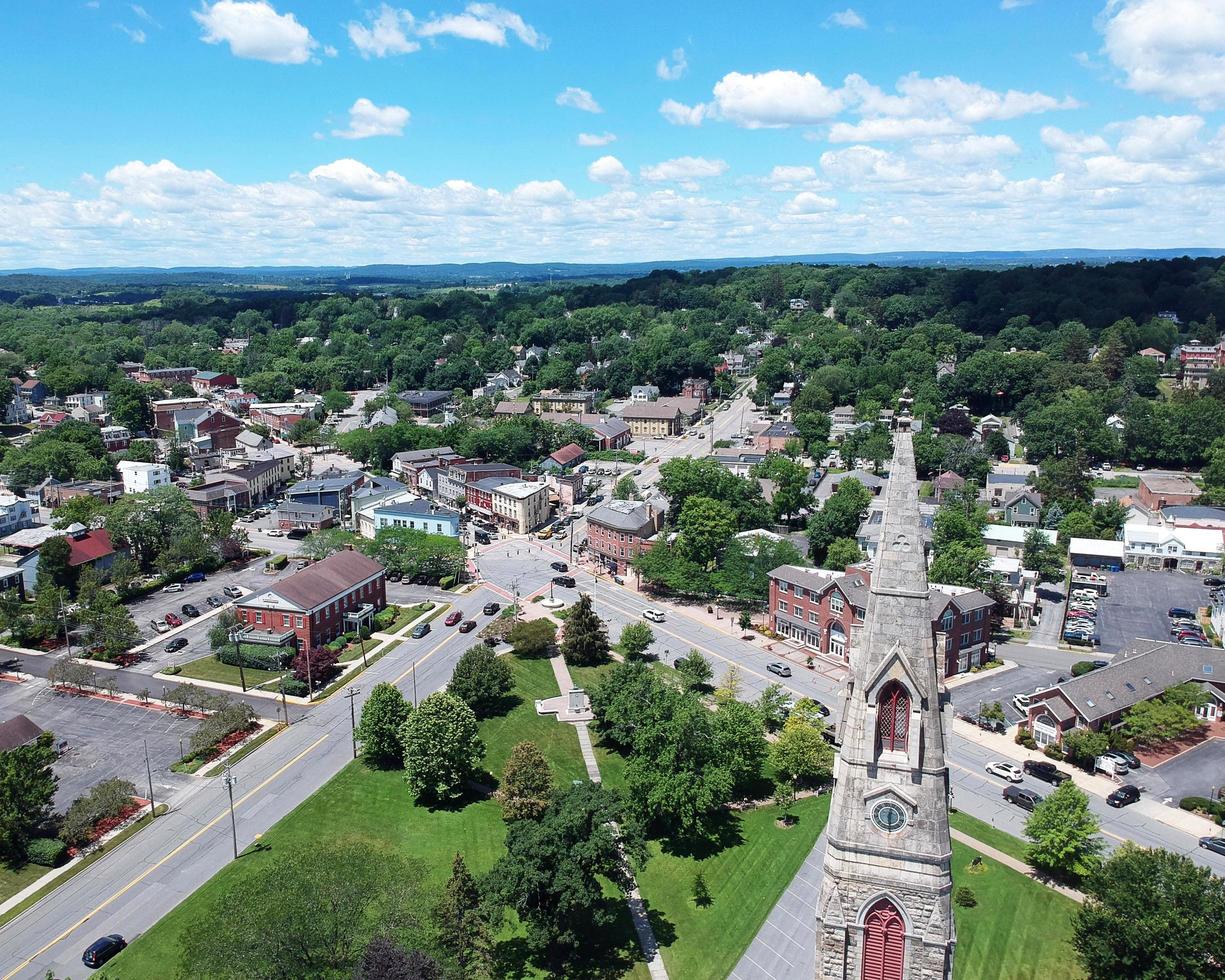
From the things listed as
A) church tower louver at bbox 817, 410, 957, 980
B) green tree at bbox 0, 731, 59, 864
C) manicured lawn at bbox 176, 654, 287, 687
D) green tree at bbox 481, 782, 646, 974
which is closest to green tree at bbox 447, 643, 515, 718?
manicured lawn at bbox 176, 654, 287, 687

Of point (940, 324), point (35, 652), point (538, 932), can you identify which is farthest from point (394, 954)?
point (940, 324)

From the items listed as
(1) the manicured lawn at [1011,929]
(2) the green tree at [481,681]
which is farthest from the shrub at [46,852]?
(1) the manicured lawn at [1011,929]

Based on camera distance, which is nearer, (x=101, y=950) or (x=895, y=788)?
(x=895, y=788)

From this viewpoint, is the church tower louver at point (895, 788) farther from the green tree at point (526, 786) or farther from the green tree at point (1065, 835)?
the green tree at point (1065, 835)

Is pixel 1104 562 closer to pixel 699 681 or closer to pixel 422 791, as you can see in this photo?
pixel 699 681

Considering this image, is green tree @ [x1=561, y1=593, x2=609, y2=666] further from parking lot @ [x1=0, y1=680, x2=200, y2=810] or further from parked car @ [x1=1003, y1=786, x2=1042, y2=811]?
parked car @ [x1=1003, y1=786, x2=1042, y2=811]

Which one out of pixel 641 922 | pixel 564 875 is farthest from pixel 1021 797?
pixel 564 875

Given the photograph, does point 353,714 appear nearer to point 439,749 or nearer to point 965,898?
point 439,749
